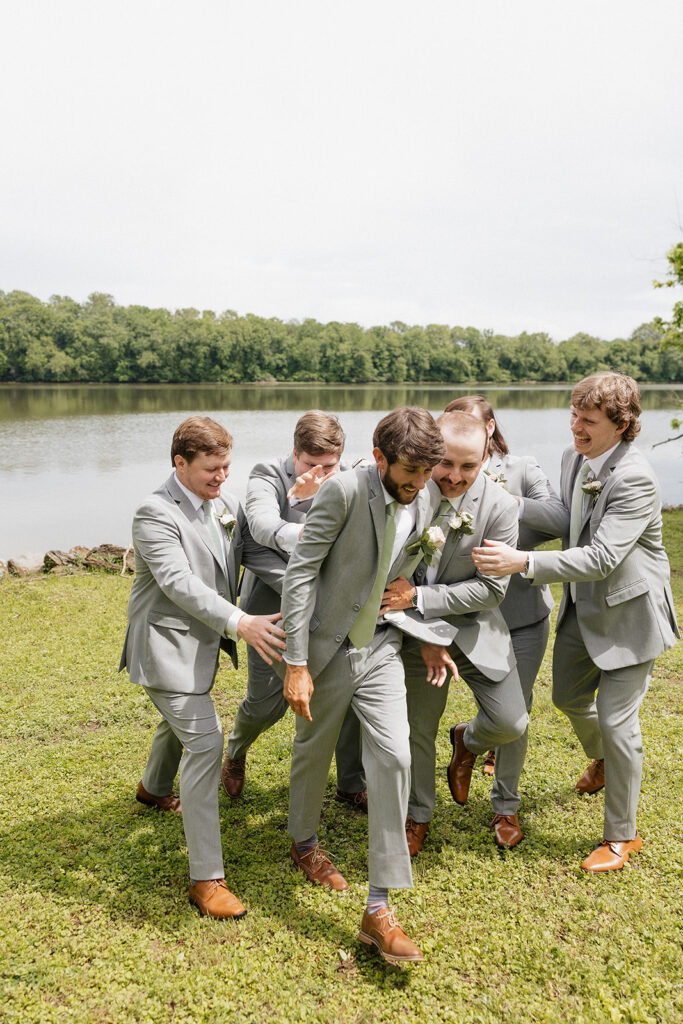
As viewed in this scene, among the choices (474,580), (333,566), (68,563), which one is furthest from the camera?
(68,563)

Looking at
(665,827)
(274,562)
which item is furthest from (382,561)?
(665,827)

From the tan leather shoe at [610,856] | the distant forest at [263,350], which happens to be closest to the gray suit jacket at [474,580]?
the tan leather shoe at [610,856]

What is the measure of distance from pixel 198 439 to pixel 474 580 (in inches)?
67.0

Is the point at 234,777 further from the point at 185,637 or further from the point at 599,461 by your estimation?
the point at 599,461

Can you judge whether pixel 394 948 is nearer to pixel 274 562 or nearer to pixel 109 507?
pixel 274 562

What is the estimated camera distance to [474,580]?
4.08 meters

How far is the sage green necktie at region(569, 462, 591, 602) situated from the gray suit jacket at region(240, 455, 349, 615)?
4.75 feet

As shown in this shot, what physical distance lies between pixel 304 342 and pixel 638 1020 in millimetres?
104576

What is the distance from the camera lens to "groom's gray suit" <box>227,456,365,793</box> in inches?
180

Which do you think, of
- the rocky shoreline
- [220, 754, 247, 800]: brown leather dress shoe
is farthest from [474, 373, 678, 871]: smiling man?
the rocky shoreline

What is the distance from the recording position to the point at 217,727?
3.94 m

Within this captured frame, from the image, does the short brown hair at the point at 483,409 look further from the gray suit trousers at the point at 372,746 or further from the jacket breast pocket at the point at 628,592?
the gray suit trousers at the point at 372,746

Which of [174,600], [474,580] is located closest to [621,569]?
[474,580]

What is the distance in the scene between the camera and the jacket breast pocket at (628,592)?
Result: 4.18 metres
